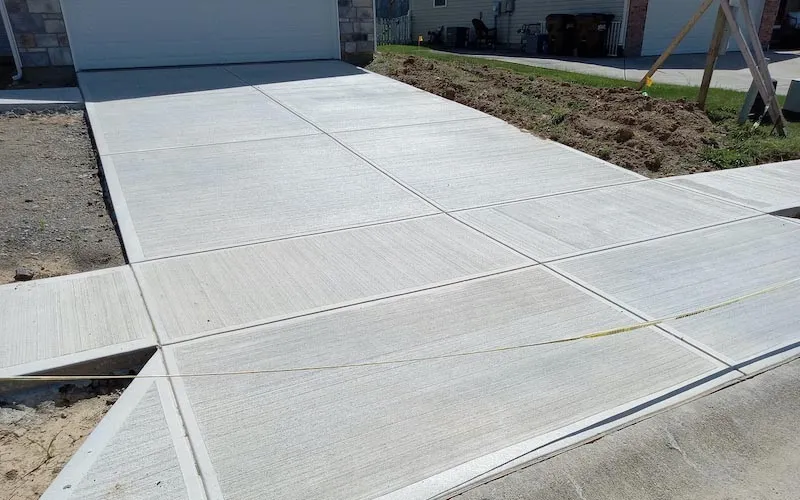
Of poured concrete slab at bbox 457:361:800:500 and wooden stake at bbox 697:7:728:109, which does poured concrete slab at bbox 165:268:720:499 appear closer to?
poured concrete slab at bbox 457:361:800:500

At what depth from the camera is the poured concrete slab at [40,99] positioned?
412 inches

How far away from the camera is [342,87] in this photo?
1265 cm

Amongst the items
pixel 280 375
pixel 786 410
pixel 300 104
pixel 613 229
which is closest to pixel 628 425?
pixel 786 410

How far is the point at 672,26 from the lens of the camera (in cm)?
2259

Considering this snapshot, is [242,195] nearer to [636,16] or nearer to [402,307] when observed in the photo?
[402,307]

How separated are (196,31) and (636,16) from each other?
14880 millimetres

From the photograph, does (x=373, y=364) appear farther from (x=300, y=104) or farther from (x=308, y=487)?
(x=300, y=104)

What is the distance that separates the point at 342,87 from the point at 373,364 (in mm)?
9735

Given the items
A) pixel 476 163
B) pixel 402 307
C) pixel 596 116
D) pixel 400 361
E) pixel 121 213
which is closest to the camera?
pixel 400 361

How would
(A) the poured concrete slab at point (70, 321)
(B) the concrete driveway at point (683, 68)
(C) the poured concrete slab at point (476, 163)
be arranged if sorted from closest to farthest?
(A) the poured concrete slab at point (70, 321) → (C) the poured concrete slab at point (476, 163) → (B) the concrete driveway at point (683, 68)

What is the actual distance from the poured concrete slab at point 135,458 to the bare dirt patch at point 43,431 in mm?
121

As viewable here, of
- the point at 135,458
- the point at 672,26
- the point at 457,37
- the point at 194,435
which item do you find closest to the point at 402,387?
the point at 194,435

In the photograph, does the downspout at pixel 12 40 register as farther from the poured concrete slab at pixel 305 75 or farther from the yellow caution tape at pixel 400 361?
the yellow caution tape at pixel 400 361

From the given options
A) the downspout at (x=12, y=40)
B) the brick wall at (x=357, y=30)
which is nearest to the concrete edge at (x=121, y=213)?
the downspout at (x=12, y=40)
